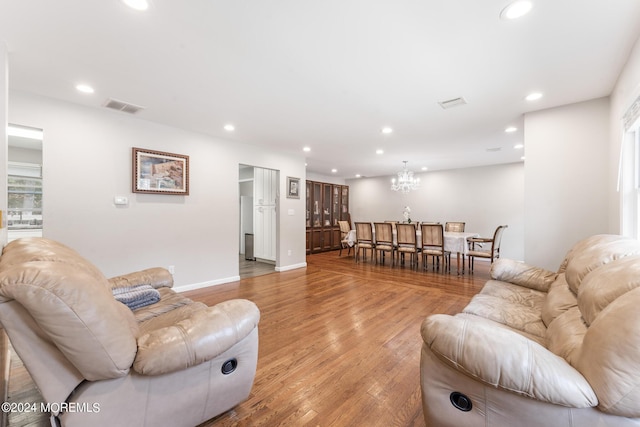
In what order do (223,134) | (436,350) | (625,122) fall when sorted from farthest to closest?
(223,134) → (625,122) → (436,350)

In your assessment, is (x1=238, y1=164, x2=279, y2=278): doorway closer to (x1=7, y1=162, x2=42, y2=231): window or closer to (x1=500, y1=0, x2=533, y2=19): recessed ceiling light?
(x1=7, y1=162, x2=42, y2=231): window

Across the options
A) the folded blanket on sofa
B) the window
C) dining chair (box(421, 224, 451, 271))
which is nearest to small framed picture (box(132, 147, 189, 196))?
the folded blanket on sofa

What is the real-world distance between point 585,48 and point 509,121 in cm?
169

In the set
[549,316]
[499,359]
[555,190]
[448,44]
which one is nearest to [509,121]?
[555,190]

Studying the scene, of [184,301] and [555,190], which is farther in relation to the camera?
[555,190]

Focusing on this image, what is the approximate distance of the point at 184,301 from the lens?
6.82ft

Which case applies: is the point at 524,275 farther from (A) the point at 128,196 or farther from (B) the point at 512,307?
(A) the point at 128,196

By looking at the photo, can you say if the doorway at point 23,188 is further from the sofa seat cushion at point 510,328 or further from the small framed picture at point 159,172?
the sofa seat cushion at point 510,328

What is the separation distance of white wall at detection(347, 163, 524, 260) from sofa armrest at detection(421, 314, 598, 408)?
278 inches

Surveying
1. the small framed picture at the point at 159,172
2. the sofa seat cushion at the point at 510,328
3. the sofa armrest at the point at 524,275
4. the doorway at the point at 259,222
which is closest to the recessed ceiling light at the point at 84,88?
the small framed picture at the point at 159,172

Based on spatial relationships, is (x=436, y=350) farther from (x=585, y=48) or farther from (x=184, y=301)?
(x=585, y=48)

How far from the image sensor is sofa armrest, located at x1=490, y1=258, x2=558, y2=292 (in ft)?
7.68

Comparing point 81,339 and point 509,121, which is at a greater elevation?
point 509,121

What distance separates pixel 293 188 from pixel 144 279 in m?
3.69
